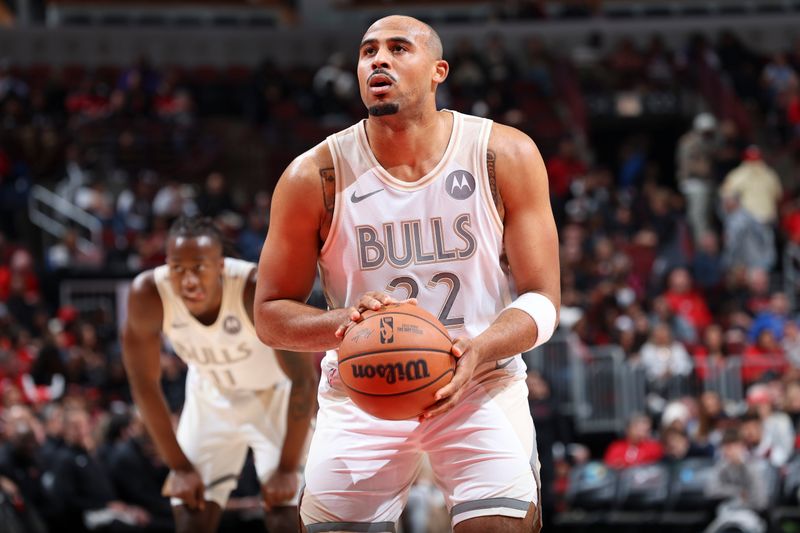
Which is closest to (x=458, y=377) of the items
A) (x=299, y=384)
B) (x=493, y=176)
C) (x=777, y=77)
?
(x=493, y=176)

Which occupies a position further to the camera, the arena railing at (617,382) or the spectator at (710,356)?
the spectator at (710,356)

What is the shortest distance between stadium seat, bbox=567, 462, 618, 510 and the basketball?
24.0ft

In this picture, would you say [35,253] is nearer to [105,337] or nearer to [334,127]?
[105,337]

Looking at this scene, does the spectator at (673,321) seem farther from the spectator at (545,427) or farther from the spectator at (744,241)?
the spectator at (545,427)

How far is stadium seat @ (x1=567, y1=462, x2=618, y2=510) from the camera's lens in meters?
10.7

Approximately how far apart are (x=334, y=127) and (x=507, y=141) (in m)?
14.5

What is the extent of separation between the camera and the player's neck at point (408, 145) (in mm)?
4191

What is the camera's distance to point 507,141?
4.22 meters

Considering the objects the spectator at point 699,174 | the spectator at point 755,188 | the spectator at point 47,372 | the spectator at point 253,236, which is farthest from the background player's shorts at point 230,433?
the spectator at point 755,188

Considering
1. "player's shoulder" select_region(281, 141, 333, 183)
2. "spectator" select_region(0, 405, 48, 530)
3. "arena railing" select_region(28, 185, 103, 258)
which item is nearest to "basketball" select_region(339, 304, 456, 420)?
"player's shoulder" select_region(281, 141, 333, 183)

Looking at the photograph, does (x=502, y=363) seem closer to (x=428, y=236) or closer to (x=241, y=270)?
(x=428, y=236)

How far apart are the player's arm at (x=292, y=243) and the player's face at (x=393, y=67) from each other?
33 centimetres

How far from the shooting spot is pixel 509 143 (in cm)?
421

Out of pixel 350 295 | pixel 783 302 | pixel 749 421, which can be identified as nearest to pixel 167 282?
pixel 350 295
